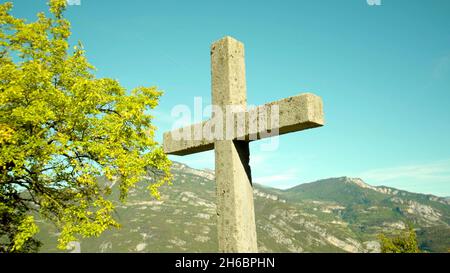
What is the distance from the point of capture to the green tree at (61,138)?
12203mm

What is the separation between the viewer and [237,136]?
13.3ft

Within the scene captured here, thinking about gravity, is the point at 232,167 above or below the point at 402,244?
above

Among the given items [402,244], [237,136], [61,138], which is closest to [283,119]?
[237,136]

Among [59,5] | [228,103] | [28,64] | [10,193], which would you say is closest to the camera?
[228,103]

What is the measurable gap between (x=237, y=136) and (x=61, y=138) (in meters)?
10.5

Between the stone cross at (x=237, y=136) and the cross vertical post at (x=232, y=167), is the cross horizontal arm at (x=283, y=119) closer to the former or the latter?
the stone cross at (x=237, y=136)

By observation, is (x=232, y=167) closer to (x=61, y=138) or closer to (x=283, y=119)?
(x=283, y=119)

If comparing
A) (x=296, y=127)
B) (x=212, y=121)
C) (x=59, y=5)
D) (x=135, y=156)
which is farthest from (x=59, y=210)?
(x=296, y=127)

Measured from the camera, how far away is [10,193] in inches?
574

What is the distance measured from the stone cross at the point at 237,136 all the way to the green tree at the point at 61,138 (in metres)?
9.72

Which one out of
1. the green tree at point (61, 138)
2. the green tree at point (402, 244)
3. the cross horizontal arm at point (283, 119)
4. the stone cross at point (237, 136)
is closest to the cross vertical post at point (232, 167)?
the stone cross at point (237, 136)

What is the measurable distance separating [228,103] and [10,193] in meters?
14.6

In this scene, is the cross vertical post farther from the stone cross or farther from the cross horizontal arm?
the cross horizontal arm
